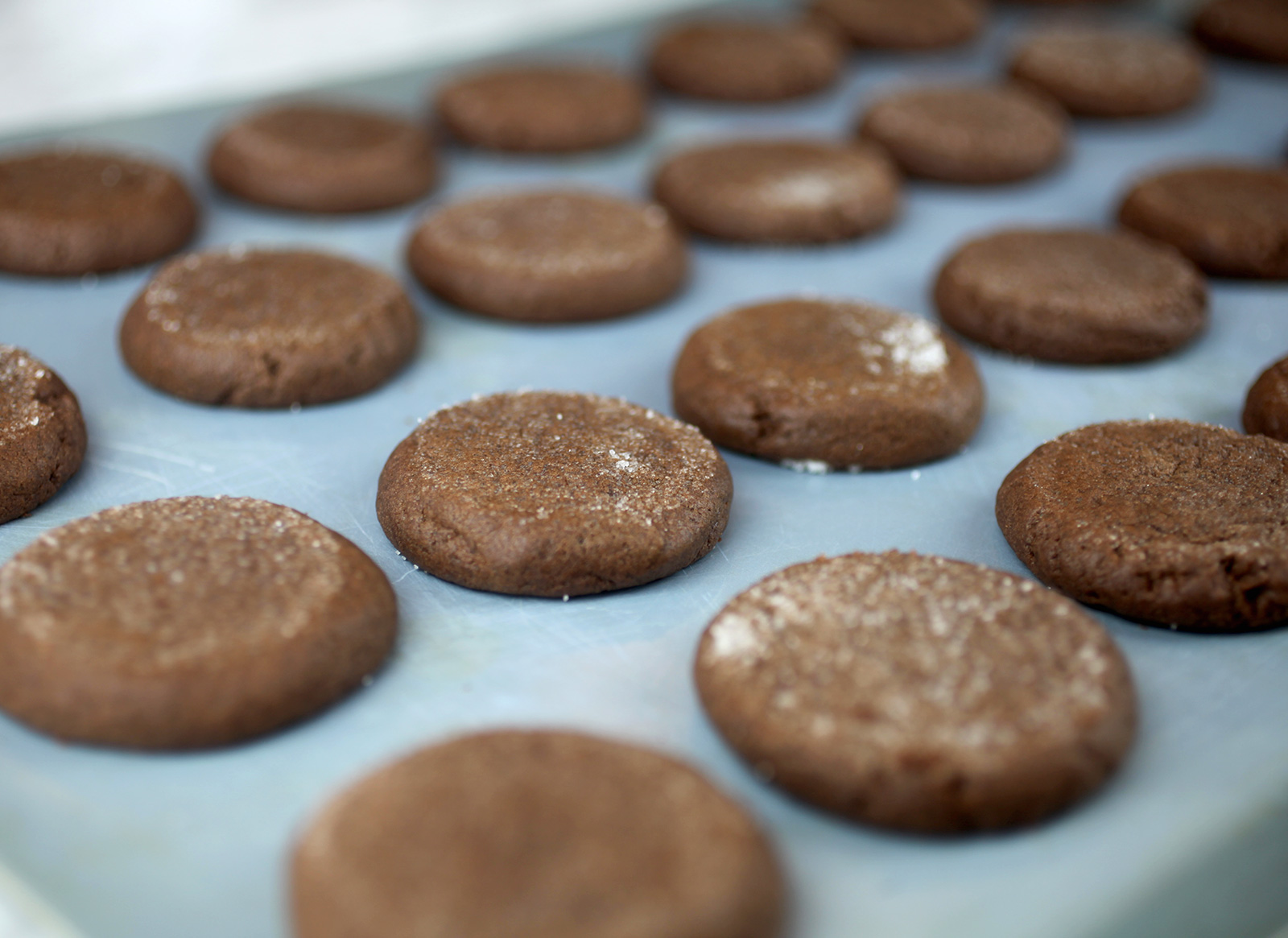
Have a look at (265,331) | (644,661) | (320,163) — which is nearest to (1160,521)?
(644,661)

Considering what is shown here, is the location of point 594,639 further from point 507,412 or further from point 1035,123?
point 1035,123

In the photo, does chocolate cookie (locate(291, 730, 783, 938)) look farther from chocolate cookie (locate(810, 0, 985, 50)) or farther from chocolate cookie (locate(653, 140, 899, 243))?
chocolate cookie (locate(810, 0, 985, 50))

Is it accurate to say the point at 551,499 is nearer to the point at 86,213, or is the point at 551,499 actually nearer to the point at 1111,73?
the point at 86,213

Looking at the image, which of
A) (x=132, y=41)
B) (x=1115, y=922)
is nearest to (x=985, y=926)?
(x=1115, y=922)

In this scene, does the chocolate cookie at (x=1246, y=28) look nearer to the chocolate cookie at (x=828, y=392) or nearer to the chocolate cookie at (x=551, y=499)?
the chocolate cookie at (x=828, y=392)

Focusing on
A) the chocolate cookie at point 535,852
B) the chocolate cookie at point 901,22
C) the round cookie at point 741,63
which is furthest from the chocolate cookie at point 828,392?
the chocolate cookie at point 901,22

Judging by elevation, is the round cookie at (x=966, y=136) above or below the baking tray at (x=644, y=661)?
above
